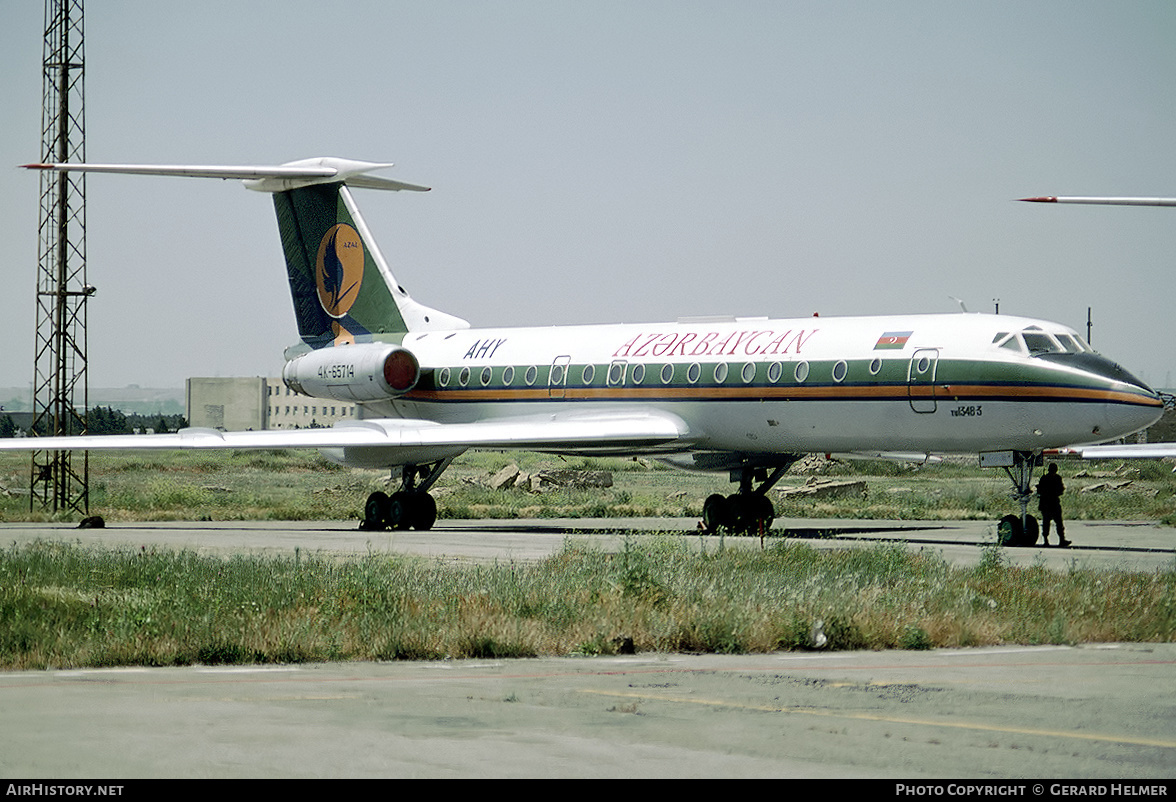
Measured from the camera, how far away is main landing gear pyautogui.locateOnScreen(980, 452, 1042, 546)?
75.8 ft

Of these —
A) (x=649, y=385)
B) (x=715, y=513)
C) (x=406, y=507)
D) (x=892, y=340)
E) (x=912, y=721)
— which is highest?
(x=892, y=340)

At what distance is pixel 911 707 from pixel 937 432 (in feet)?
51.3

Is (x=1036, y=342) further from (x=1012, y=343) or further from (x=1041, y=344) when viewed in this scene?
(x=1012, y=343)

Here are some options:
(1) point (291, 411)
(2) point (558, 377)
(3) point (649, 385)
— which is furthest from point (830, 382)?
(1) point (291, 411)

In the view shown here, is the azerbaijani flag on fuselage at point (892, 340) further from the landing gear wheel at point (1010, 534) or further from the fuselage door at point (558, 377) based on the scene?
the fuselage door at point (558, 377)

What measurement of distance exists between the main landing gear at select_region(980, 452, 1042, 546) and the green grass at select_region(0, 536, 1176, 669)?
658 cm

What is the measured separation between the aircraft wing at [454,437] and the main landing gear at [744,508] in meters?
1.51

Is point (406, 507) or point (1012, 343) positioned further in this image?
point (406, 507)

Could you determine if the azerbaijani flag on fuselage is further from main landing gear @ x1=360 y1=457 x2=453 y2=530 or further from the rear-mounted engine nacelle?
the rear-mounted engine nacelle

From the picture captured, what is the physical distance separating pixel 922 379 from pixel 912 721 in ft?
52.6

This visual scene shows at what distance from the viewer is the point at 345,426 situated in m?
29.7

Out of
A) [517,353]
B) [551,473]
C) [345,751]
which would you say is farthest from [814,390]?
[551,473]

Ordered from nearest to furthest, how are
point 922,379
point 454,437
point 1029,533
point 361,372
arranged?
point 1029,533 → point 922,379 → point 454,437 → point 361,372

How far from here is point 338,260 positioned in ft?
110
